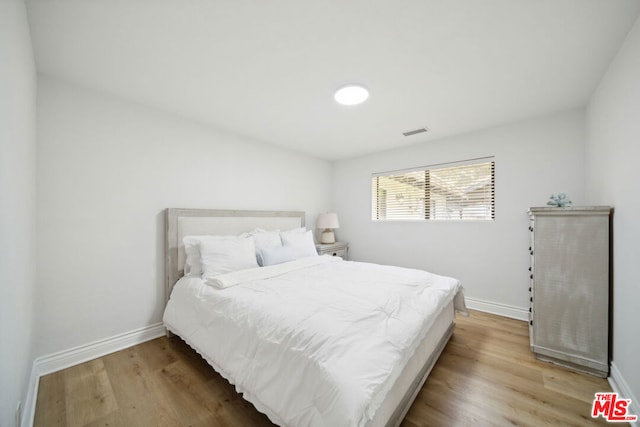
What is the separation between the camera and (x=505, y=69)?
184cm

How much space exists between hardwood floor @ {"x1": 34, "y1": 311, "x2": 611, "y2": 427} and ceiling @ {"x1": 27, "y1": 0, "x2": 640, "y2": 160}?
7.72 ft

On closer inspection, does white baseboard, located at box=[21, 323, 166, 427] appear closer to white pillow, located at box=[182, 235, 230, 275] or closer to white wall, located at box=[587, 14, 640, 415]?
white pillow, located at box=[182, 235, 230, 275]

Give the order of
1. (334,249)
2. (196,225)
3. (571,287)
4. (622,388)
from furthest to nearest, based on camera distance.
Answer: (334,249) → (196,225) → (571,287) → (622,388)

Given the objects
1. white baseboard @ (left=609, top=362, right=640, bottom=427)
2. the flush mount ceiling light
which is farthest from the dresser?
the flush mount ceiling light

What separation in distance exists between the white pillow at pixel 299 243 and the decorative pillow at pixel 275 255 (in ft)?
0.39

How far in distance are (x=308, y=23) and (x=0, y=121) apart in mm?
1528

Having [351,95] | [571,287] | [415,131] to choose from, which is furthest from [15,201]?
[571,287]

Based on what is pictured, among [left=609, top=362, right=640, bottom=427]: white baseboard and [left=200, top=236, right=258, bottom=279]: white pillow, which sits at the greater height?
[left=200, top=236, right=258, bottom=279]: white pillow

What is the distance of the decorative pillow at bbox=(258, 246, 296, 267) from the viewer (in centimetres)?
261

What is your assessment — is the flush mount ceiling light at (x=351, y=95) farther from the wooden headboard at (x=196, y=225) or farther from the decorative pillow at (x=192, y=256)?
the decorative pillow at (x=192, y=256)

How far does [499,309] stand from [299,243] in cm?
261

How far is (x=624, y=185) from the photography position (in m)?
1.63

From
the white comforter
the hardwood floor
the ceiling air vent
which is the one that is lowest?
the hardwood floor

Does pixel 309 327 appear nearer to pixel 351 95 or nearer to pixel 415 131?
pixel 351 95
